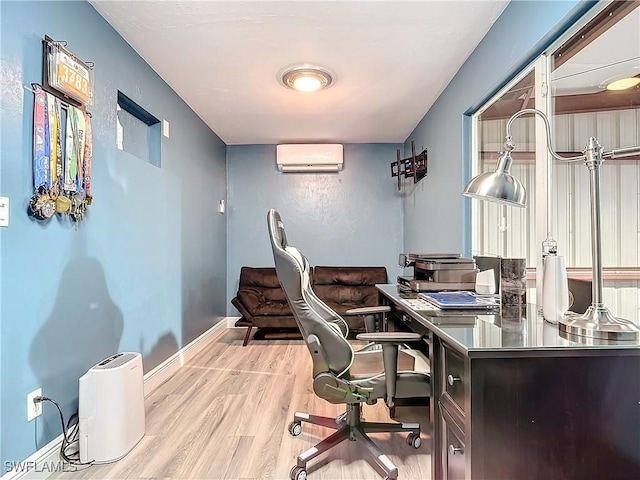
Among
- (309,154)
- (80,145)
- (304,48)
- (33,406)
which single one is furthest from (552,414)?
(309,154)

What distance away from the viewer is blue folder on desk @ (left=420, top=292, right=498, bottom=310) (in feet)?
5.47

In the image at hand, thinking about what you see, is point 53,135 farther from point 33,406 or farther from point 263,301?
point 263,301

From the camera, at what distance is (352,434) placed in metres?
1.78

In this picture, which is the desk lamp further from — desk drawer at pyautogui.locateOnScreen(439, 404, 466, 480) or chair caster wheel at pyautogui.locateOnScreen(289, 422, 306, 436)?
chair caster wheel at pyautogui.locateOnScreen(289, 422, 306, 436)

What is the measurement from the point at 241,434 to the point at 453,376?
4.50ft

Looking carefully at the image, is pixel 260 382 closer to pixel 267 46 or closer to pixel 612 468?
pixel 612 468

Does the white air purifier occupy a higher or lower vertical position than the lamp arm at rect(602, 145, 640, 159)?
lower

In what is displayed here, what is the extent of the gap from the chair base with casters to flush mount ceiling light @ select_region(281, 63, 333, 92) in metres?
2.31

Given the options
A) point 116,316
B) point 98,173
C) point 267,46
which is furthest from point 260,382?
point 267,46

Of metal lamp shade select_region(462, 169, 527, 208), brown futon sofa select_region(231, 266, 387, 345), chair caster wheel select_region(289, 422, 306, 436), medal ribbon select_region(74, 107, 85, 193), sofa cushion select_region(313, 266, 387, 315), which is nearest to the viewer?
metal lamp shade select_region(462, 169, 527, 208)

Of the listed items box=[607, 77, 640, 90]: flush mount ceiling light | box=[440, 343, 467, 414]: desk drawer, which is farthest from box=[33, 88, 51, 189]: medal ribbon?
box=[607, 77, 640, 90]: flush mount ceiling light

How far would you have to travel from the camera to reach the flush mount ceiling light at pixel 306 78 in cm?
272

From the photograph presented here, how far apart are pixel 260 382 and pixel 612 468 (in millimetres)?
2282

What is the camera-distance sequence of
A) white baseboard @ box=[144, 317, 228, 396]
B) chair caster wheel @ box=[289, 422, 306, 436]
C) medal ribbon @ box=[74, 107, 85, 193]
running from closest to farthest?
medal ribbon @ box=[74, 107, 85, 193]
chair caster wheel @ box=[289, 422, 306, 436]
white baseboard @ box=[144, 317, 228, 396]
